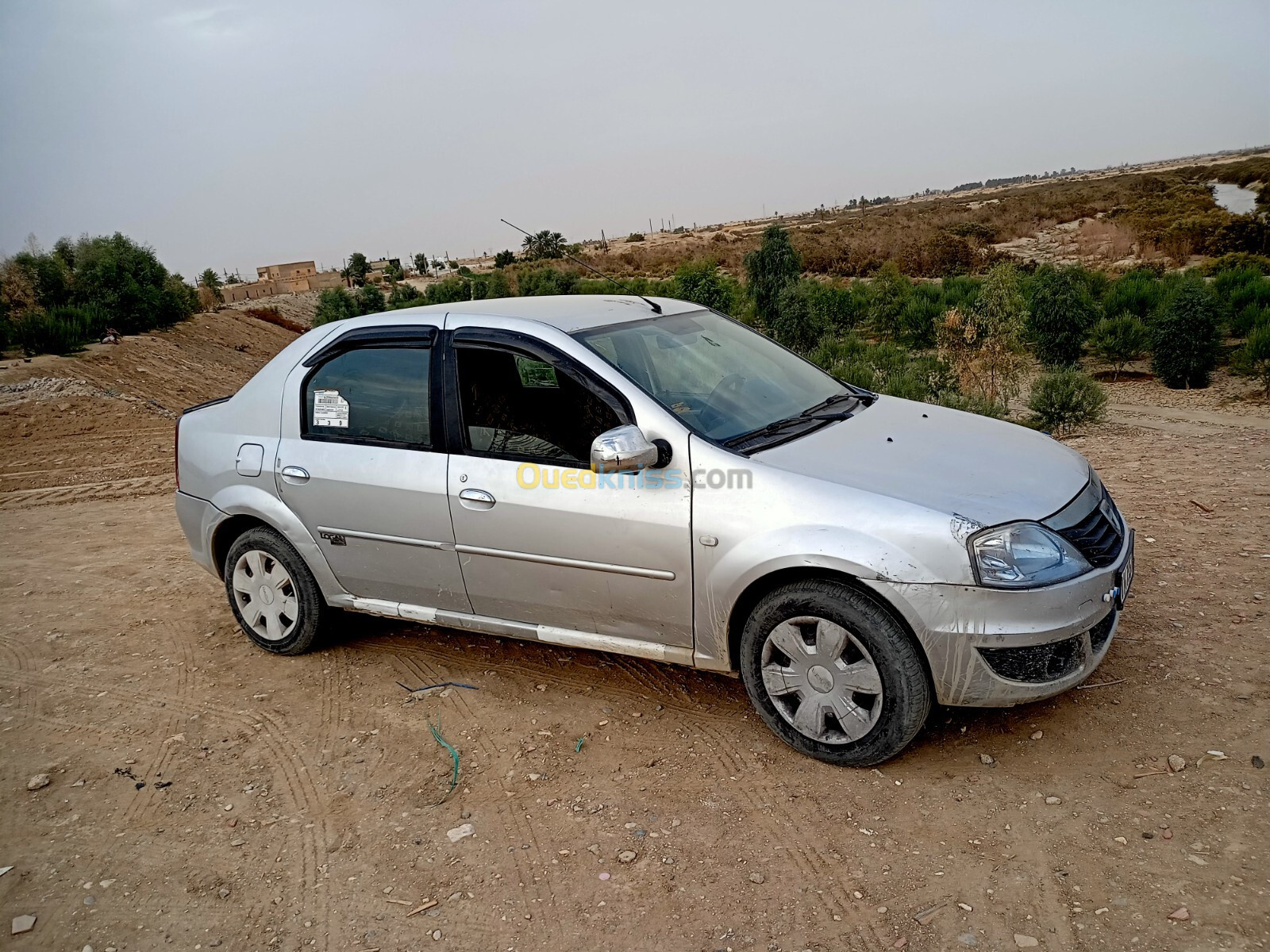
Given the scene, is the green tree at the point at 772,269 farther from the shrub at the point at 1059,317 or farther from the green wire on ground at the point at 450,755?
the green wire on ground at the point at 450,755

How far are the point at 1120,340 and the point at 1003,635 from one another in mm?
12844

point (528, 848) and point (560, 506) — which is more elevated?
point (560, 506)

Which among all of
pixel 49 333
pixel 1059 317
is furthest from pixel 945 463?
pixel 49 333

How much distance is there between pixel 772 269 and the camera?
19953 mm

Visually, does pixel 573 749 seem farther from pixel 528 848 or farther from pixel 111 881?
pixel 111 881

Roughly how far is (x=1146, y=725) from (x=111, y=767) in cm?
430

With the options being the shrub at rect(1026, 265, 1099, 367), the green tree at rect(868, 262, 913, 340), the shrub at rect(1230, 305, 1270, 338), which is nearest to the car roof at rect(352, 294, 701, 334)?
the shrub at rect(1026, 265, 1099, 367)

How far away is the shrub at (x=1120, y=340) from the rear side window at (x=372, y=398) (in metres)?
13.0

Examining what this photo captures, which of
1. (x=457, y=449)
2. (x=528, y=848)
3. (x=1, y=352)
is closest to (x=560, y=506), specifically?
(x=457, y=449)

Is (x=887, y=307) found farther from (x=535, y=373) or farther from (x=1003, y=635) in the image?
(x=1003, y=635)

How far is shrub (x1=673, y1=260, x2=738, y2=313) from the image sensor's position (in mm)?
22984

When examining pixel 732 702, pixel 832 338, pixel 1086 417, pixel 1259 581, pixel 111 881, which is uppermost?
pixel 832 338

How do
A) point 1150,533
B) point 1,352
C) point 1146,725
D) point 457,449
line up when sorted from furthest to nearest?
point 1,352
point 1150,533
point 457,449
point 1146,725

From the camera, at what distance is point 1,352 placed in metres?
15.6
